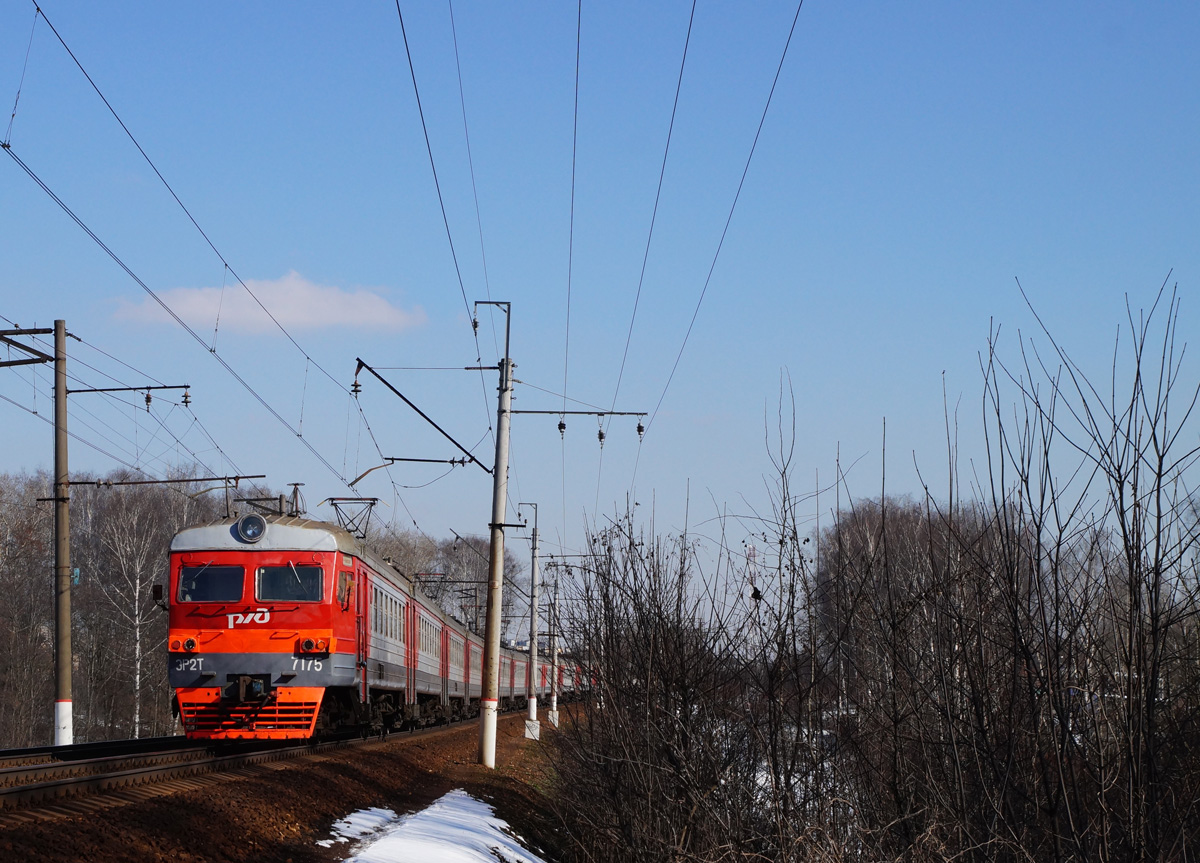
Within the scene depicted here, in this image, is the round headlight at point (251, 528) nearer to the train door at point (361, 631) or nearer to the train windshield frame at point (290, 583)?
the train windshield frame at point (290, 583)

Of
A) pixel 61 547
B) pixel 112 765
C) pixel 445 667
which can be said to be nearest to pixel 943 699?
pixel 112 765

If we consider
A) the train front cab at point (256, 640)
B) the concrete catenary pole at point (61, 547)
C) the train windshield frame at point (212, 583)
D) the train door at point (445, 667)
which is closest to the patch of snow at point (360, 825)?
the train front cab at point (256, 640)

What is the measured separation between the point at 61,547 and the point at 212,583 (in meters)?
4.51

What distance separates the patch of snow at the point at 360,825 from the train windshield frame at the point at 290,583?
491 cm

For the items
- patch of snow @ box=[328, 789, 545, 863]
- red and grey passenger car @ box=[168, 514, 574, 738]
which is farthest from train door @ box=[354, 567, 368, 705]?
patch of snow @ box=[328, 789, 545, 863]

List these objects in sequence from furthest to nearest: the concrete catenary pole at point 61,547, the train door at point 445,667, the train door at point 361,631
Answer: the train door at point 445,667, the concrete catenary pole at point 61,547, the train door at point 361,631

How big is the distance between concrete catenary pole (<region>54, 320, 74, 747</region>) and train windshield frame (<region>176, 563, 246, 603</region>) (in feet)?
11.4

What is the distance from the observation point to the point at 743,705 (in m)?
8.34

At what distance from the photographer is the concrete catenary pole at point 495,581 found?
693 inches

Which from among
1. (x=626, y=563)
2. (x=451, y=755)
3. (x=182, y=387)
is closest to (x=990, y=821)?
(x=626, y=563)

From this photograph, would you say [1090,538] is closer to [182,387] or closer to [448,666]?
[182,387]

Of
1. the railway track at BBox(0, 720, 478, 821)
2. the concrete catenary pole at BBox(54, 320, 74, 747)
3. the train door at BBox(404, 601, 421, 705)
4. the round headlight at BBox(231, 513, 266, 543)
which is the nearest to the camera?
the railway track at BBox(0, 720, 478, 821)

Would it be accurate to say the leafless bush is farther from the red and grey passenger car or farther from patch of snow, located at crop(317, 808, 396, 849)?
the red and grey passenger car

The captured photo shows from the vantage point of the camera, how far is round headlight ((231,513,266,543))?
1620 cm
